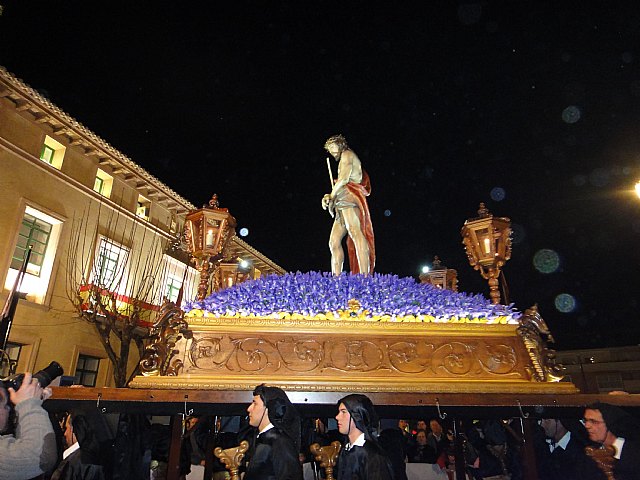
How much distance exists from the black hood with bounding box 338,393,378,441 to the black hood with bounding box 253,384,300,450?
19.7 inches

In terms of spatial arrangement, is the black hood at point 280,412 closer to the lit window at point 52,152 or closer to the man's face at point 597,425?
the man's face at point 597,425

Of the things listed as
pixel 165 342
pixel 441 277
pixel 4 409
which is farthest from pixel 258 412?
pixel 441 277

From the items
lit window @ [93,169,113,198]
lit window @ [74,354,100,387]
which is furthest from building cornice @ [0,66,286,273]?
lit window @ [74,354,100,387]

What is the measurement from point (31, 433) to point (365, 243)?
6199 mm

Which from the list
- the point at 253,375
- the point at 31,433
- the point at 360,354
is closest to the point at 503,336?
the point at 360,354

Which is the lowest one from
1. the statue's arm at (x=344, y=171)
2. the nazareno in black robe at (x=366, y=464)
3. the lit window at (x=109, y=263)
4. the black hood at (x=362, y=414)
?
the nazareno in black robe at (x=366, y=464)

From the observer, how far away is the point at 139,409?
16.3 ft

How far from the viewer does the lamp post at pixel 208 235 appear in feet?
21.9

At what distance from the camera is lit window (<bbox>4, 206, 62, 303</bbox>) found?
15.3 m

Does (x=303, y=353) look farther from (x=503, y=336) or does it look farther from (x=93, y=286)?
(x=93, y=286)

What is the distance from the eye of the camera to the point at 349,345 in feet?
17.9

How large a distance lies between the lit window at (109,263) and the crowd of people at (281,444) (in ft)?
39.7

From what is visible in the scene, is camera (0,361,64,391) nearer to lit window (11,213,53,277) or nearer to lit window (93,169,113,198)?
lit window (11,213,53,277)

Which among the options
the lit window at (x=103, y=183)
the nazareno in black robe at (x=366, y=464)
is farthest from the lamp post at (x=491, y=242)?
the lit window at (x=103, y=183)
